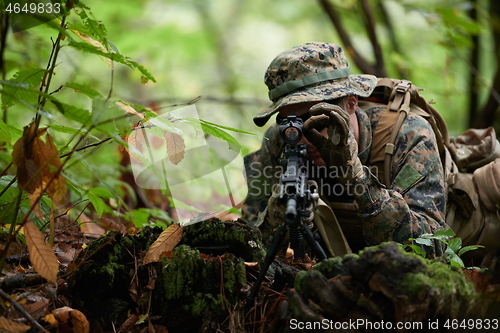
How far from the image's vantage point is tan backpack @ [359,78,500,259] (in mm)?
3164

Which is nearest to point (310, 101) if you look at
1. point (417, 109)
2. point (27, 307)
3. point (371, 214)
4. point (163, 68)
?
point (371, 214)

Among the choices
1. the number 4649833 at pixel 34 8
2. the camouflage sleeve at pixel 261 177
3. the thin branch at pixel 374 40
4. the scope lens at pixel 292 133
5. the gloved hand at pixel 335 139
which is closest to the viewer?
the number 4649833 at pixel 34 8

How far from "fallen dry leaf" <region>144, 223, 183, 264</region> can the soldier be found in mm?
780

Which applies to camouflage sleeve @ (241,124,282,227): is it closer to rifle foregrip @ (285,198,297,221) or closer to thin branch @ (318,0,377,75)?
rifle foregrip @ (285,198,297,221)

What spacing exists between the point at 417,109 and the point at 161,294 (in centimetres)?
251

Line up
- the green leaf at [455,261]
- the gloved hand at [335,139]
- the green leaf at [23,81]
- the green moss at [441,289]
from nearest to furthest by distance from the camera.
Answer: the green moss at [441,289] → the green leaf at [23,81] → the green leaf at [455,261] → the gloved hand at [335,139]

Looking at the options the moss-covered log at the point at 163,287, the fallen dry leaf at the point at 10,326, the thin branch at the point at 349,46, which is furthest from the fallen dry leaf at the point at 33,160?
the thin branch at the point at 349,46

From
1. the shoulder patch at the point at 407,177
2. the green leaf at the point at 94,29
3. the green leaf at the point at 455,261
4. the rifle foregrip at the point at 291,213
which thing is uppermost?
the green leaf at the point at 94,29

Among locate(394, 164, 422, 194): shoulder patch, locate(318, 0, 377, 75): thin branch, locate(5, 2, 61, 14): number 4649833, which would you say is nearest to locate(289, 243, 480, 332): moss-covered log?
locate(394, 164, 422, 194): shoulder patch

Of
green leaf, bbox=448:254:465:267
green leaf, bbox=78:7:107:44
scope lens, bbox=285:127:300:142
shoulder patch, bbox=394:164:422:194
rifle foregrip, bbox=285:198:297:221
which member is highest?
green leaf, bbox=78:7:107:44

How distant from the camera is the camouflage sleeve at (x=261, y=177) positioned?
3.76 metres

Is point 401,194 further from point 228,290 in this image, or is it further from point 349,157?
point 228,290

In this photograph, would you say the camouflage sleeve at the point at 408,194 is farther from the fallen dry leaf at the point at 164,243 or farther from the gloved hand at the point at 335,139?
the fallen dry leaf at the point at 164,243

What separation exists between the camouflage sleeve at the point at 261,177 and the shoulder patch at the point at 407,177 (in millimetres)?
1092
